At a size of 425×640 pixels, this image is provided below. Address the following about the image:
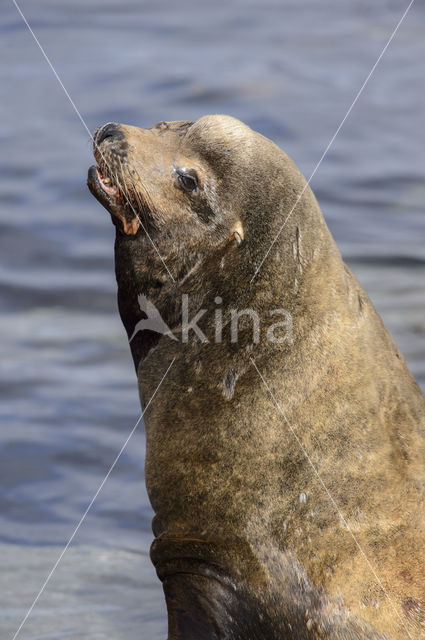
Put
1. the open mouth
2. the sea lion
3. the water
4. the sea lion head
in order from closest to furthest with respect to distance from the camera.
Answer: the sea lion → the sea lion head → the open mouth → the water

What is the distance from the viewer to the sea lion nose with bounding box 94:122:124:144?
517 cm

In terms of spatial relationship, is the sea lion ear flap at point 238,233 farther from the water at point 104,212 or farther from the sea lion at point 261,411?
the water at point 104,212

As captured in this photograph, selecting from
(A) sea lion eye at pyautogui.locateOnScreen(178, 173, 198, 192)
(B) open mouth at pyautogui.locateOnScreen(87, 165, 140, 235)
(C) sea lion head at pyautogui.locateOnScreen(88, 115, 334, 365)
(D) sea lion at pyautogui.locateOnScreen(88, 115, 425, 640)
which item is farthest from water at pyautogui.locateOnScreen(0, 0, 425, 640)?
(A) sea lion eye at pyautogui.locateOnScreen(178, 173, 198, 192)

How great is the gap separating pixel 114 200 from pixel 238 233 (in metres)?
0.56

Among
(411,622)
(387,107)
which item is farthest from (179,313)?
(387,107)

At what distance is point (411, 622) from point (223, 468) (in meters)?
0.94

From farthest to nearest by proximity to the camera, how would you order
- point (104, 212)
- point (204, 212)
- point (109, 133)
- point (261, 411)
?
point (104, 212) < point (109, 133) < point (204, 212) < point (261, 411)

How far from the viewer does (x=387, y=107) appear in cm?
1700

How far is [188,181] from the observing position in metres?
Result: 5.10

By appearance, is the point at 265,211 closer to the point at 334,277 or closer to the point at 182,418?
the point at 334,277

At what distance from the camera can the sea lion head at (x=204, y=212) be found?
16.4 ft

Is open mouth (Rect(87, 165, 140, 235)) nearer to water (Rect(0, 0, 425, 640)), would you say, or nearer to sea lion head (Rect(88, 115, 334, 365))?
sea lion head (Rect(88, 115, 334, 365))

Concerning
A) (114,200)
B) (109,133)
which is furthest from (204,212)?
(109,133)

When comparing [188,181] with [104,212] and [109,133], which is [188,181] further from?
[104,212]
